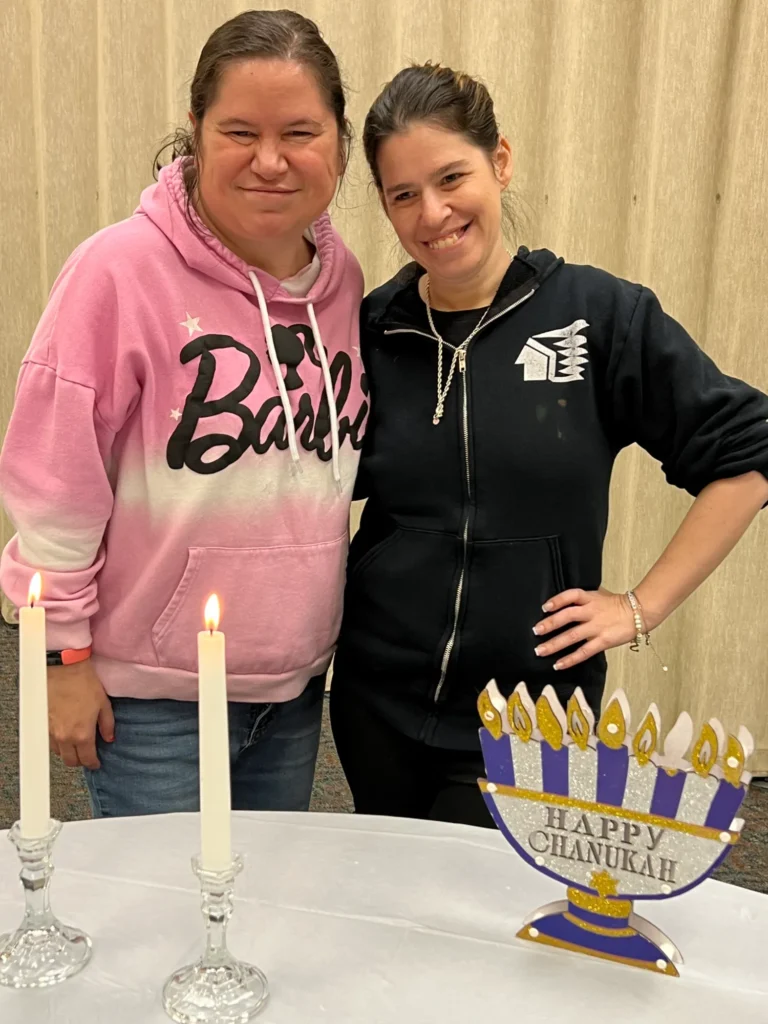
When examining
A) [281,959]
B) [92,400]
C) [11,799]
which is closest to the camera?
[281,959]

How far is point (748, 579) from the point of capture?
259 cm

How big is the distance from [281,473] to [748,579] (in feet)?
5.72

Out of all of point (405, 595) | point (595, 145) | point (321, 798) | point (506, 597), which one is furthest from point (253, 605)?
point (595, 145)

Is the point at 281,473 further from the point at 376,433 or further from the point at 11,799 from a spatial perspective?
the point at 11,799

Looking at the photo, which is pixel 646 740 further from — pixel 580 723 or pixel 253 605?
pixel 253 605

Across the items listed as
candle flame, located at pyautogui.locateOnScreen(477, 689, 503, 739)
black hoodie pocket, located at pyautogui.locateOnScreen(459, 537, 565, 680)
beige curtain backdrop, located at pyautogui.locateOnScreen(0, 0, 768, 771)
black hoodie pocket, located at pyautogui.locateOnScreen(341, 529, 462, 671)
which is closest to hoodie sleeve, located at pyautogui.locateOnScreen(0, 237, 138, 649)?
black hoodie pocket, located at pyautogui.locateOnScreen(341, 529, 462, 671)

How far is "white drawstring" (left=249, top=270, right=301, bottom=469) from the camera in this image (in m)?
1.23

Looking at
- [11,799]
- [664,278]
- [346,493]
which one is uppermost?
[664,278]

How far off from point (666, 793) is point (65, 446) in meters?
0.75

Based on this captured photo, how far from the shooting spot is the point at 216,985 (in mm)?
756

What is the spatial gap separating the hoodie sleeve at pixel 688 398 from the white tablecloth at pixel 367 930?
0.55m

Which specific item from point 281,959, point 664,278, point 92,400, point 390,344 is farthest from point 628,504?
point 281,959

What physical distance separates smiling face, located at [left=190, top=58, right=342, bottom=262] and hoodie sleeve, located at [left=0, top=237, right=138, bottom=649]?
0.19 meters

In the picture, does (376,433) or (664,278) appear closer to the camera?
(376,433)
